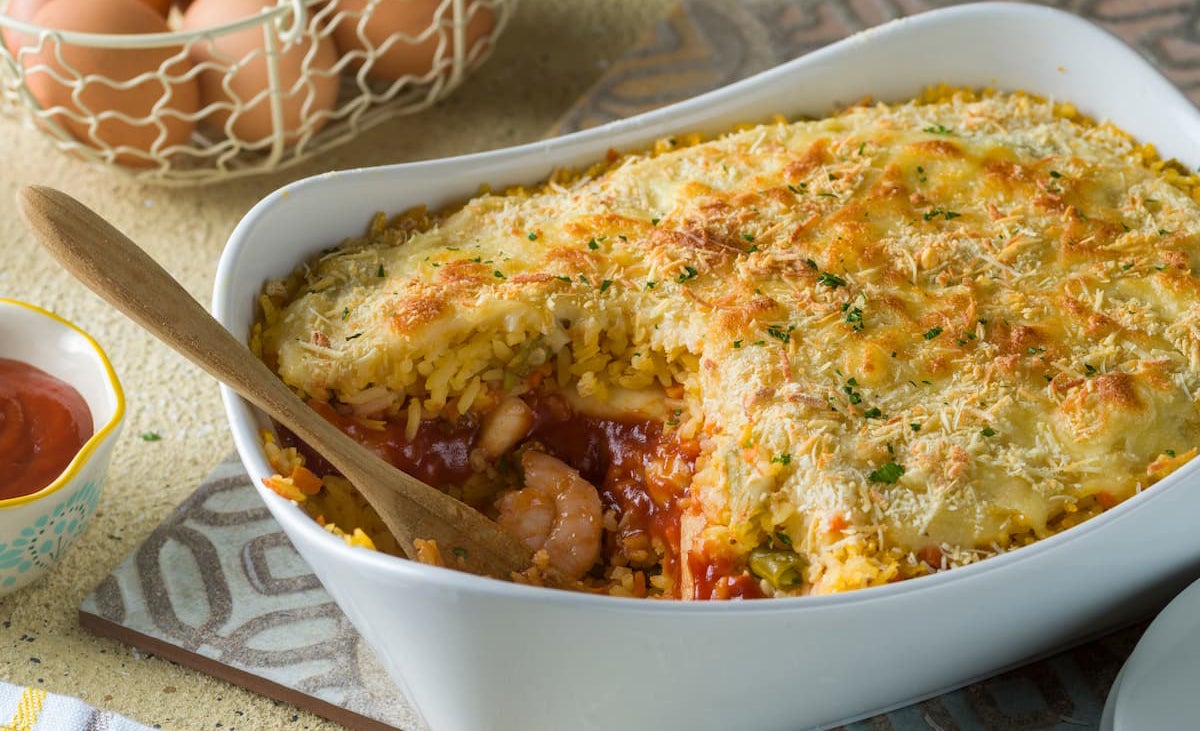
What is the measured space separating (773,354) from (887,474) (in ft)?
0.89

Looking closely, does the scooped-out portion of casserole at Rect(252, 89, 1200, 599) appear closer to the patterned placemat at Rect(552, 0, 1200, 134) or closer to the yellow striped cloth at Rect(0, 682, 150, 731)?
the yellow striped cloth at Rect(0, 682, 150, 731)

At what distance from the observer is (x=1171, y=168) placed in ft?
8.45

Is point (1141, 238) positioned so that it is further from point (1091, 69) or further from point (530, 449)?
point (530, 449)

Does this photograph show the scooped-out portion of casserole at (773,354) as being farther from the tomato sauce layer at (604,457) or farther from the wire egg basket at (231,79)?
the wire egg basket at (231,79)

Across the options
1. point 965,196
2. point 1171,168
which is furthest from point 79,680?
point 1171,168

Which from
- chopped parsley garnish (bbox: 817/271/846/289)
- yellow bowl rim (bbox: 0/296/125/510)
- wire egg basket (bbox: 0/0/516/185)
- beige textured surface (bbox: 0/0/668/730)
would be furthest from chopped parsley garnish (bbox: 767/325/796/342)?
wire egg basket (bbox: 0/0/516/185)

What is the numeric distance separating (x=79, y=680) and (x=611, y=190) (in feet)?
4.11

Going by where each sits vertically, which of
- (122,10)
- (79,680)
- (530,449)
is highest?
(122,10)

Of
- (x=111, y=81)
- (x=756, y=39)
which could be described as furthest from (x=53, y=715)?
(x=756, y=39)

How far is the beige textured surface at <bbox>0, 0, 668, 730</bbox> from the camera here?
2.27 metres

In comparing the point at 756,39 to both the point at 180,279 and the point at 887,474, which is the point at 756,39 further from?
the point at 887,474

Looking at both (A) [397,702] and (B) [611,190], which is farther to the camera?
(B) [611,190]

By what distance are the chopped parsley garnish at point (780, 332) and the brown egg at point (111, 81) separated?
1.49 metres

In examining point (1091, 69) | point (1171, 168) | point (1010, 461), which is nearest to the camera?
point (1010, 461)
